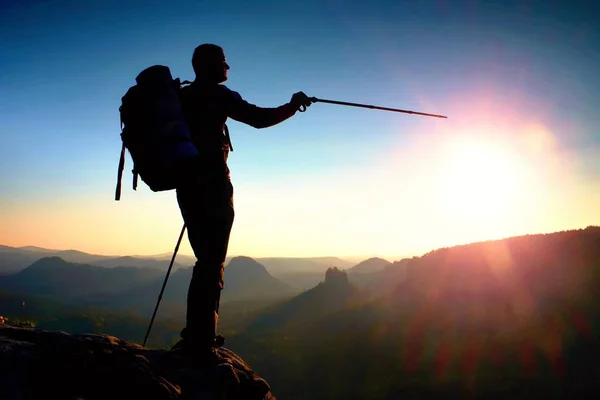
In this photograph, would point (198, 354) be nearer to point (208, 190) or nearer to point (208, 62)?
point (208, 190)

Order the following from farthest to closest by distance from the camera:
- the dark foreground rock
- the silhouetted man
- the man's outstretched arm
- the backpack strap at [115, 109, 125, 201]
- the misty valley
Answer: the misty valley → the man's outstretched arm → the silhouetted man → the backpack strap at [115, 109, 125, 201] → the dark foreground rock

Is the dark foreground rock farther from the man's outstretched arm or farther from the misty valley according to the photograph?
the misty valley

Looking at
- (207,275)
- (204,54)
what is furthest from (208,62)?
(207,275)

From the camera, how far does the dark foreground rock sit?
3.38m

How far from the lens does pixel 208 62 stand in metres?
5.87

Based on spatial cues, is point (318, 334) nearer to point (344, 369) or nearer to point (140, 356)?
point (344, 369)

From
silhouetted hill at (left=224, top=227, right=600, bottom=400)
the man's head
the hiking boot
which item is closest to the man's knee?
the hiking boot

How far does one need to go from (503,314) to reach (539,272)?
14.1 meters

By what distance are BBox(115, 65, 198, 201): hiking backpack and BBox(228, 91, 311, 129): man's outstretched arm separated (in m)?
1.00

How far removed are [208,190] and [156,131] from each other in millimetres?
1198

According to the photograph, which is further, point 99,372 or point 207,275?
point 207,275

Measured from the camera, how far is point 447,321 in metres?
107

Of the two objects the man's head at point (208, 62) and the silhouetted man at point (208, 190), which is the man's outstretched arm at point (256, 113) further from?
the man's head at point (208, 62)

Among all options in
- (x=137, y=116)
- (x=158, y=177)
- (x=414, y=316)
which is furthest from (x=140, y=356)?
(x=414, y=316)
